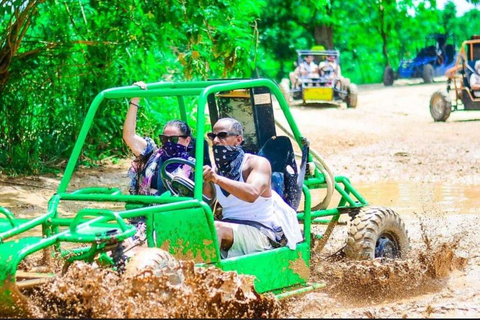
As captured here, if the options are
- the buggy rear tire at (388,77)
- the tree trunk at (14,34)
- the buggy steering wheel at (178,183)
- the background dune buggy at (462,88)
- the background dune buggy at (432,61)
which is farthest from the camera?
the background dune buggy at (432,61)

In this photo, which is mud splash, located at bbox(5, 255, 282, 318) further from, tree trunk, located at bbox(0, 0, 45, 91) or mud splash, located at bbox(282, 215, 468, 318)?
tree trunk, located at bbox(0, 0, 45, 91)

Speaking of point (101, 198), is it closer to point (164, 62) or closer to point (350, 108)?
point (164, 62)

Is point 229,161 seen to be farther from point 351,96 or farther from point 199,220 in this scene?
point 351,96

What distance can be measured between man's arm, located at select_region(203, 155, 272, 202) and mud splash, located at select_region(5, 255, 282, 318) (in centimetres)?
62

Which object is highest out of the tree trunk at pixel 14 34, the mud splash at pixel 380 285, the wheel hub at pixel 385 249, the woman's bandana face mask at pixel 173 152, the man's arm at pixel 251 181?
the tree trunk at pixel 14 34

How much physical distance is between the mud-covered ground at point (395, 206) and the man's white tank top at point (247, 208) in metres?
0.54

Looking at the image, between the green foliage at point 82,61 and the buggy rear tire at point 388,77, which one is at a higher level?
the green foliage at point 82,61

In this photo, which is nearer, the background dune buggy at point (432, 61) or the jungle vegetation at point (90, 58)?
the jungle vegetation at point (90, 58)

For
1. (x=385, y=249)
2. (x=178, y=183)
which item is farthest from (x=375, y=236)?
(x=178, y=183)

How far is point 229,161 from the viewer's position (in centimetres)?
615

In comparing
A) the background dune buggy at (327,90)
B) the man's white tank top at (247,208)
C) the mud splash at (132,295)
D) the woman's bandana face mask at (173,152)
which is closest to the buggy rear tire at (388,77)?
the background dune buggy at (327,90)

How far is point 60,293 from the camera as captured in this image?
512 centimetres

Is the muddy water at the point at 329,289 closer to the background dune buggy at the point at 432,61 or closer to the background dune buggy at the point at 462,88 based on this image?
the background dune buggy at the point at 462,88

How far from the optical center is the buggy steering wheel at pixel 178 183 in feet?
19.8
